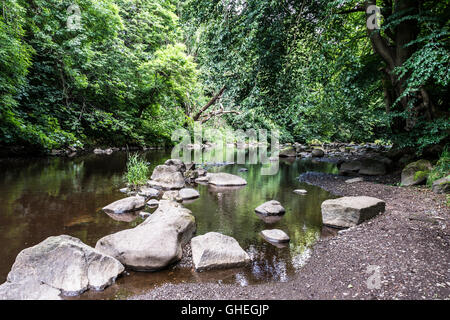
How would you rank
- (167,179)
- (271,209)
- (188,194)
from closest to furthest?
(271,209)
(188,194)
(167,179)

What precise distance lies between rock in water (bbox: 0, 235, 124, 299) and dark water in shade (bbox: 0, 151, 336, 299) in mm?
144

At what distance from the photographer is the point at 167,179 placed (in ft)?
27.9

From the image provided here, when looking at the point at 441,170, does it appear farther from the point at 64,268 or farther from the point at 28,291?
the point at 28,291

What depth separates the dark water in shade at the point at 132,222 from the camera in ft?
11.3

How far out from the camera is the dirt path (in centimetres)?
270

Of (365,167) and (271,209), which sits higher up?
(365,167)

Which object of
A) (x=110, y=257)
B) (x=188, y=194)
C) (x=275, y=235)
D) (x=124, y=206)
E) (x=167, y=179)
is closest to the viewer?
(x=110, y=257)

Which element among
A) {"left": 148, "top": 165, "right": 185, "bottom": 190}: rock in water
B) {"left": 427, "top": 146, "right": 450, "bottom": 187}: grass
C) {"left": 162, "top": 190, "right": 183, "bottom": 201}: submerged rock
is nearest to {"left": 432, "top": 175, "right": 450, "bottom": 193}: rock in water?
{"left": 427, "top": 146, "right": 450, "bottom": 187}: grass

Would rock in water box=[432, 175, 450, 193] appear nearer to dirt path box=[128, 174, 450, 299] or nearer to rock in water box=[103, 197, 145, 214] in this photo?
dirt path box=[128, 174, 450, 299]

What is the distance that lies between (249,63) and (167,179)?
463 centimetres

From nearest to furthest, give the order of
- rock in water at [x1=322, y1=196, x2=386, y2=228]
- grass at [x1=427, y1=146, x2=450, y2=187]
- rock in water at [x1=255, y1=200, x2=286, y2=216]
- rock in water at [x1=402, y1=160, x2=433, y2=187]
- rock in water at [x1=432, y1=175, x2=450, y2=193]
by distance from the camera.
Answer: rock in water at [x1=322, y1=196, x2=386, y2=228] < rock in water at [x1=432, y1=175, x2=450, y2=193] < rock in water at [x1=255, y1=200, x2=286, y2=216] < grass at [x1=427, y1=146, x2=450, y2=187] < rock in water at [x1=402, y1=160, x2=433, y2=187]

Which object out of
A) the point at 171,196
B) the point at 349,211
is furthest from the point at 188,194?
the point at 349,211

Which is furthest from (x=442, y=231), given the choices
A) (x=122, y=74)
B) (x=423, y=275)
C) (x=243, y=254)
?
(x=122, y=74)
